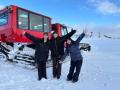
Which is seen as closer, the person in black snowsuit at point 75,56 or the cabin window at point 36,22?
the person in black snowsuit at point 75,56

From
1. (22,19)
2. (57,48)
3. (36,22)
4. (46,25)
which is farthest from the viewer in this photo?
(46,25)

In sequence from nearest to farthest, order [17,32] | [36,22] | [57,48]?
[57,48]
[17,32]
[36,22]

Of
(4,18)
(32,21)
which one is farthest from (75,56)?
(4,18)

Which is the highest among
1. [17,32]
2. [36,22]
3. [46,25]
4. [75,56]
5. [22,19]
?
[22,19]

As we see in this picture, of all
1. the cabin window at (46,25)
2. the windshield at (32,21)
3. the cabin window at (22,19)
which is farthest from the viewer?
the cabin window at (46,25)

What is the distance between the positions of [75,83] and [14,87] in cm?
197

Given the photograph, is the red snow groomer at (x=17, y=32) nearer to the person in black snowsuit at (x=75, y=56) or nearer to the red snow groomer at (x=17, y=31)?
the red snow groomer at (x=17, y=31)

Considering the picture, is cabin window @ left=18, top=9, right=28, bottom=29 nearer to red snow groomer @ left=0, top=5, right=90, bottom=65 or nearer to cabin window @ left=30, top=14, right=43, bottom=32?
red snow groomer @ left=0, top=5, right=90, bottom=65

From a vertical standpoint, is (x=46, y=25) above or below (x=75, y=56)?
above

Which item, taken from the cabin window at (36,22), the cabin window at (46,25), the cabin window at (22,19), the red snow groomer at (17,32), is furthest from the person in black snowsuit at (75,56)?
the cabin window at (46,25)

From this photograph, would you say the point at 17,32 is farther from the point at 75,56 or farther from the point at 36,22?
the point at 75,56

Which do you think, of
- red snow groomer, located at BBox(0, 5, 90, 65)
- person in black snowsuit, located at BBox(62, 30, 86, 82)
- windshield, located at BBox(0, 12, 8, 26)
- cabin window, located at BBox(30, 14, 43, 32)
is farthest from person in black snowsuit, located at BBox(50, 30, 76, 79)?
windshield, located at BBox(0, 12, 8, 26)

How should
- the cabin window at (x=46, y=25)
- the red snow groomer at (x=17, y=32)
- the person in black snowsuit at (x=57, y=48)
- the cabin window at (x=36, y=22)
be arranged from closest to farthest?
the person in black snowsuit at (x=57, y=48)
the red snow groomer at (x=17, y=32)
the cabin window at (x=36, y=22)
the cabin window at (x=46, y=25)

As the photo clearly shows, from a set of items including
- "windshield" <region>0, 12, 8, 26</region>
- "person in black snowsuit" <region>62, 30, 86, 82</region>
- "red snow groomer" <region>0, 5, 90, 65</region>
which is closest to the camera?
"person in black snowsuit" <region>62, 30, 86, 82</region>
